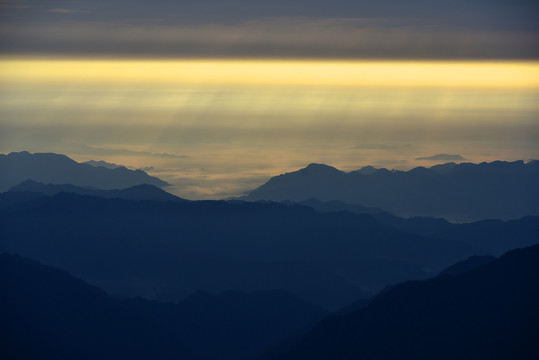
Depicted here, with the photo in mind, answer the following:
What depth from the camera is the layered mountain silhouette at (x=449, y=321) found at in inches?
6462

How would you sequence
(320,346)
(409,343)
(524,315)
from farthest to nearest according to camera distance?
(320,346) → (409,343) → (524,315)

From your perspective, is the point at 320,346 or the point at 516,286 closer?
the point at 516,286

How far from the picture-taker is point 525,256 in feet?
630

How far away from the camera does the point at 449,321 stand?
177250 millimetres

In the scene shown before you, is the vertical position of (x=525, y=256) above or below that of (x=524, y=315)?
above

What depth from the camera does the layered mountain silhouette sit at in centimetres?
16412

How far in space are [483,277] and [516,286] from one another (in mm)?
10156

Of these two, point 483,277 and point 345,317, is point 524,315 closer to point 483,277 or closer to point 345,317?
point 483,277

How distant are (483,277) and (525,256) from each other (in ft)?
38.4

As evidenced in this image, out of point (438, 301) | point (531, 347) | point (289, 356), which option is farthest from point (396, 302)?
point (531, 347)

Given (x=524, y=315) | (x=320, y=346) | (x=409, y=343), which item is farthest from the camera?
(x=320, y=346)

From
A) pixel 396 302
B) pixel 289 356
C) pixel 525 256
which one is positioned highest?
pixel 525 256

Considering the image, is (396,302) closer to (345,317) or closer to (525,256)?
(345,317)

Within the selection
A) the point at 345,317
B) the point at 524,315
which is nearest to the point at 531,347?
the point at 524,315
